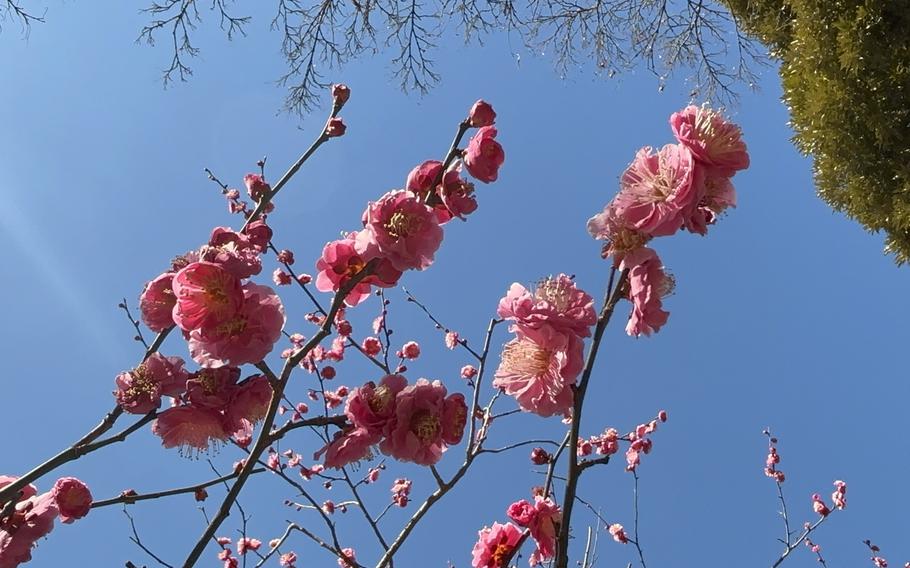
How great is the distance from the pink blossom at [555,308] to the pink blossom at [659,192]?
0.54 feet

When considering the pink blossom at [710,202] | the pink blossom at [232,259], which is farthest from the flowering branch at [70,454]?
the pink blossom at [710,202]

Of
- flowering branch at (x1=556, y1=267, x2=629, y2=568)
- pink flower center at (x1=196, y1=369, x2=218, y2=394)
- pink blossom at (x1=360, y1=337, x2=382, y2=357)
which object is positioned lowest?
flowering branch at (x1=556, y1=267, x2=629, y2=568)

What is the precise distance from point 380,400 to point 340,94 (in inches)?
35.1

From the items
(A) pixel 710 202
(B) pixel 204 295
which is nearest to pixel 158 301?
(B) pixel 204 295

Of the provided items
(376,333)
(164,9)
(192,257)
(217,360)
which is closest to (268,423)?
(217,360)

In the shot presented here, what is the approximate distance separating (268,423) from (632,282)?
2.33ft

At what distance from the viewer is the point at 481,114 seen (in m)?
1.49

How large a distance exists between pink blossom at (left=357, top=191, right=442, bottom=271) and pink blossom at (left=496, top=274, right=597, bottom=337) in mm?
225

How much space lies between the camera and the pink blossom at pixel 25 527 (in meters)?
1.27

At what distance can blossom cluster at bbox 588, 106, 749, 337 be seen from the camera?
3.75ft

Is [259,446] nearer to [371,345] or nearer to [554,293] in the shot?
[554,293]

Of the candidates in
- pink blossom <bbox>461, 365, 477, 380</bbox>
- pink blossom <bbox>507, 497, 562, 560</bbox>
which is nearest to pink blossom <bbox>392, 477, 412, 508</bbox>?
pink blossom <bbox>461, 365, 477, 380</bbox>

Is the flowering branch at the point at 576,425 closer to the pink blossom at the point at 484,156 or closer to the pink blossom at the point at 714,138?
the pink blossom at the point at 714,138

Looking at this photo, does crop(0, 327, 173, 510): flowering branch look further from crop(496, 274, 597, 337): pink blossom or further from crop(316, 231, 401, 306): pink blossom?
crop(496, 274, 597, 337): pink blossom
